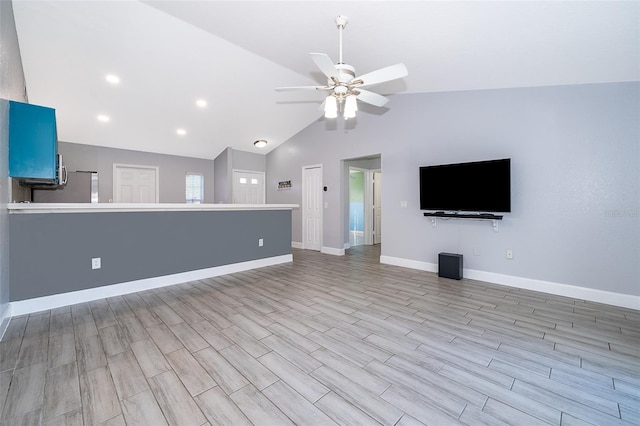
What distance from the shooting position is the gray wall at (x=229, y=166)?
6852 millimetres

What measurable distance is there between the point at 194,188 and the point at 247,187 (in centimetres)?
146

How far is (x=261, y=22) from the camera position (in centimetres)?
302

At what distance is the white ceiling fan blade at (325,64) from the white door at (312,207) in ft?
13.0

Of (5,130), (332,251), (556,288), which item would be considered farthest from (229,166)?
(556,288)

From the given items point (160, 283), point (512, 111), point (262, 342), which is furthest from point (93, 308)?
point (512, 111)

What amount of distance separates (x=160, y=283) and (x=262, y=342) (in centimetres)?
222

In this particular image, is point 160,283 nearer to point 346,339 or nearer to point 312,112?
point 346,339

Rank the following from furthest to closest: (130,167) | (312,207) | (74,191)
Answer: (312,207) → (130,167) → (74,191)

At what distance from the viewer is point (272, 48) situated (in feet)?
11.8

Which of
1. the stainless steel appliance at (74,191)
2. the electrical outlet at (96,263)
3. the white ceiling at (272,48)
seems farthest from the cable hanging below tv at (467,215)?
the stainless steel appliance at (74,191)

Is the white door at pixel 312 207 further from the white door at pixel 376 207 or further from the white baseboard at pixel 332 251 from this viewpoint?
the white door at pixel 376 207

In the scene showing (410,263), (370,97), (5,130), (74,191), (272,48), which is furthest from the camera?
(74,191)

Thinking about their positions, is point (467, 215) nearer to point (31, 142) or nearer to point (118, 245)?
point (118, 245)

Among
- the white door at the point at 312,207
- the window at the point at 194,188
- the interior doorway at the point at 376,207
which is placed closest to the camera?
the white door at the point at 312,207
